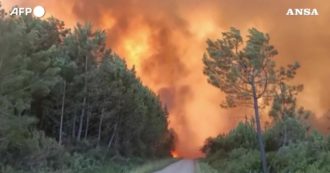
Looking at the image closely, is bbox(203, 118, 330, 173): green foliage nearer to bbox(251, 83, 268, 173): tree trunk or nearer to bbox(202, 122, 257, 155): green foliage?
→ bbox(251, 83, 268, 173): tree trunk

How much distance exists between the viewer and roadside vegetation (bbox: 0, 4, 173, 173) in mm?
25469

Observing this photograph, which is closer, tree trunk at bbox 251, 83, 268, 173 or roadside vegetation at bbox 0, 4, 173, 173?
roadside vegetation at bbox 0, 4, 173, 173

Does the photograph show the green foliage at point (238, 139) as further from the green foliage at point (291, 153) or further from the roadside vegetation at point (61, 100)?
the roadside vegetation at point (61, 100)

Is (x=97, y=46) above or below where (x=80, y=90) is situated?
above

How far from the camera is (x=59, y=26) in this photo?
4738 centimetres

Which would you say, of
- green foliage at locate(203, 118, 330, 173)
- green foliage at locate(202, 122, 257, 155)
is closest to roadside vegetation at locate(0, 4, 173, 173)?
green foliage at locate(203, 118, 330, 173)

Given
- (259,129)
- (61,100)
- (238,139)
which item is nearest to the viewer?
(259,129)

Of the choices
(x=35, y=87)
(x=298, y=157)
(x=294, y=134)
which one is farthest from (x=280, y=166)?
(x=294, y=134)

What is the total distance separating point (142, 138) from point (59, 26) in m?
40.3

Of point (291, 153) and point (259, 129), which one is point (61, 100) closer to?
point (259, 129)

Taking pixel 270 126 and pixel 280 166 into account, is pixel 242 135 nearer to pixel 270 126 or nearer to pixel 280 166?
pixel 270 126

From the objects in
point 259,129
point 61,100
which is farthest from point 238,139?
point 259,129

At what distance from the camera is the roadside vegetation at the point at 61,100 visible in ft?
83.6

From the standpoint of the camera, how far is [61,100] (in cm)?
4722
